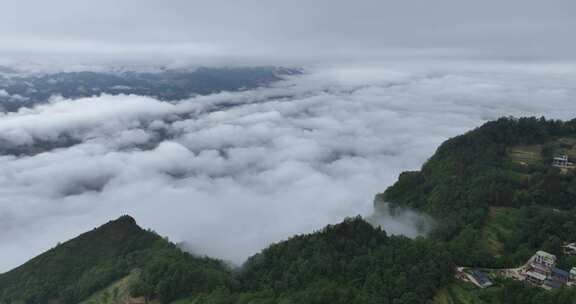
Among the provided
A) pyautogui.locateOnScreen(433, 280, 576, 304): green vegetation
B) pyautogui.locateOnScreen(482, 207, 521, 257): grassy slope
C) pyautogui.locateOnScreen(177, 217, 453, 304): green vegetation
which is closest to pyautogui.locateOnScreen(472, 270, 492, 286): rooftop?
pyautogui.locateOnScreen(433, 280, 576, 304): green vegetation

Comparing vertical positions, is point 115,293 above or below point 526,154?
below

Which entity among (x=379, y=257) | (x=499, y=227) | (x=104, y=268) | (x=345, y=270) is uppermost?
(x=499, y=227)

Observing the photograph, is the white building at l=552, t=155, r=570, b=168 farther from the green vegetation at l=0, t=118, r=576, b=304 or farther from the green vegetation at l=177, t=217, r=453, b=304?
the green vegetation at l=177, t=217, r=453, b=304

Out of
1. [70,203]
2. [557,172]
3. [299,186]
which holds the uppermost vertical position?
[557,172]

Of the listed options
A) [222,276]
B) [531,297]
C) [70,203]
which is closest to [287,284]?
[222,276]

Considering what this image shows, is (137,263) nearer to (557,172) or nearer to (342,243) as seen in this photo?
(342,243)

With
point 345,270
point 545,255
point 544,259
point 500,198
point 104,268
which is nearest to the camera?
point 544,259

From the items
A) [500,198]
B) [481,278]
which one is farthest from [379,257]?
[500,198]

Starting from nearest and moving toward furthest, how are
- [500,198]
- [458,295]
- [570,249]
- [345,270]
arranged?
[458,295] → [570,249] → [345,270] → [500,198]

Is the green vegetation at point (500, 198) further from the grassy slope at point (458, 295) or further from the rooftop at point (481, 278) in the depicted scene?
the rooftop at point (481, 278)

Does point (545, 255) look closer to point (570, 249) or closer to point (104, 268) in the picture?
point (570, 249)

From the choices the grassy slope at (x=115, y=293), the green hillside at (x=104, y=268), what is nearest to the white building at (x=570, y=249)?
the green hillside at (x=104, y=268)
